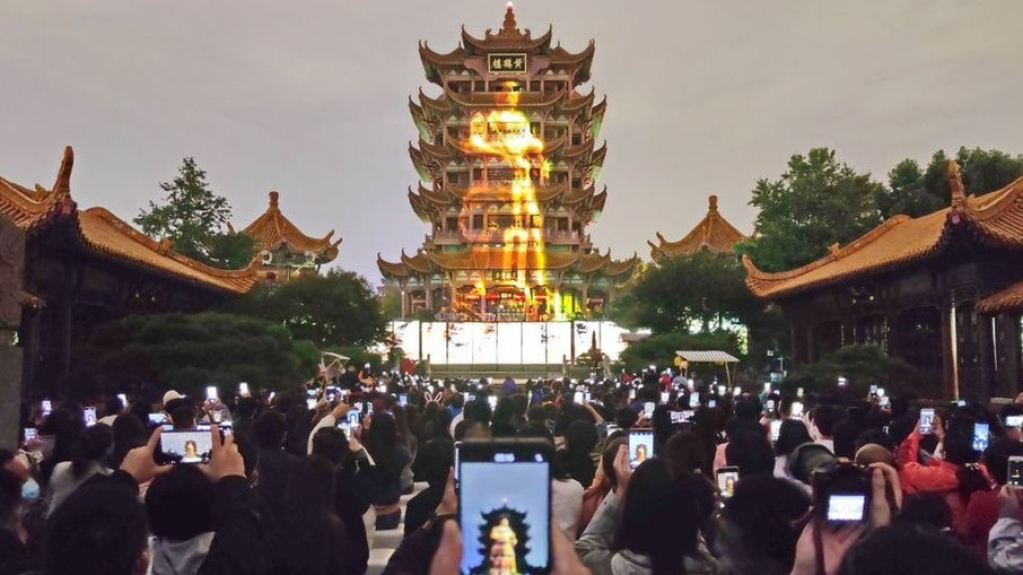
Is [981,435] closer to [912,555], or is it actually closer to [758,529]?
[758,529]

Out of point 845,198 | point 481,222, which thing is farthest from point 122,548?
point 481,222

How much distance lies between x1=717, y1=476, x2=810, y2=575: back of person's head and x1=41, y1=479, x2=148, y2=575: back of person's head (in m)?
2.10

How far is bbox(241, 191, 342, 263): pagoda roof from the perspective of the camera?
66.1 metres

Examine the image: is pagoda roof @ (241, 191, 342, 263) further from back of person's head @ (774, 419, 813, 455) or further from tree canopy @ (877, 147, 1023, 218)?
back of person's head @ (774, 419, 813, 455)

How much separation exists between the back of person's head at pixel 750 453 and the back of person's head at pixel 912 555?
14.3ft

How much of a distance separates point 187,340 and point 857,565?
22.2 metres

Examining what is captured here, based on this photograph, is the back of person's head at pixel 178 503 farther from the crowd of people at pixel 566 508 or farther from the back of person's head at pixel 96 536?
the back of person's head at pixel 96 536

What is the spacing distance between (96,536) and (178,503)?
96cm

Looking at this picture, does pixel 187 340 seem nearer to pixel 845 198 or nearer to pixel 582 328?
pixel 845 198

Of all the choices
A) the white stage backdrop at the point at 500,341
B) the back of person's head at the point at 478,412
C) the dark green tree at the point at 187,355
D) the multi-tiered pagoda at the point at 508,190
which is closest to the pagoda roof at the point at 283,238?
the multi-tiered pagoda at the point at 508,190

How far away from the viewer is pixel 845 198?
38.4 m

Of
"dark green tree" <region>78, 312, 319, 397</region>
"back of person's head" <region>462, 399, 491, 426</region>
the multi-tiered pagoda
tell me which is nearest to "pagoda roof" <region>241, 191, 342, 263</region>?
the multi-tiered pagoda

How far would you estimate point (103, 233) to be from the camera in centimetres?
2969

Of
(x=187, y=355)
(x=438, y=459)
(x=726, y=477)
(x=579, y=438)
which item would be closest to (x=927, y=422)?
(x=579, y=438)
